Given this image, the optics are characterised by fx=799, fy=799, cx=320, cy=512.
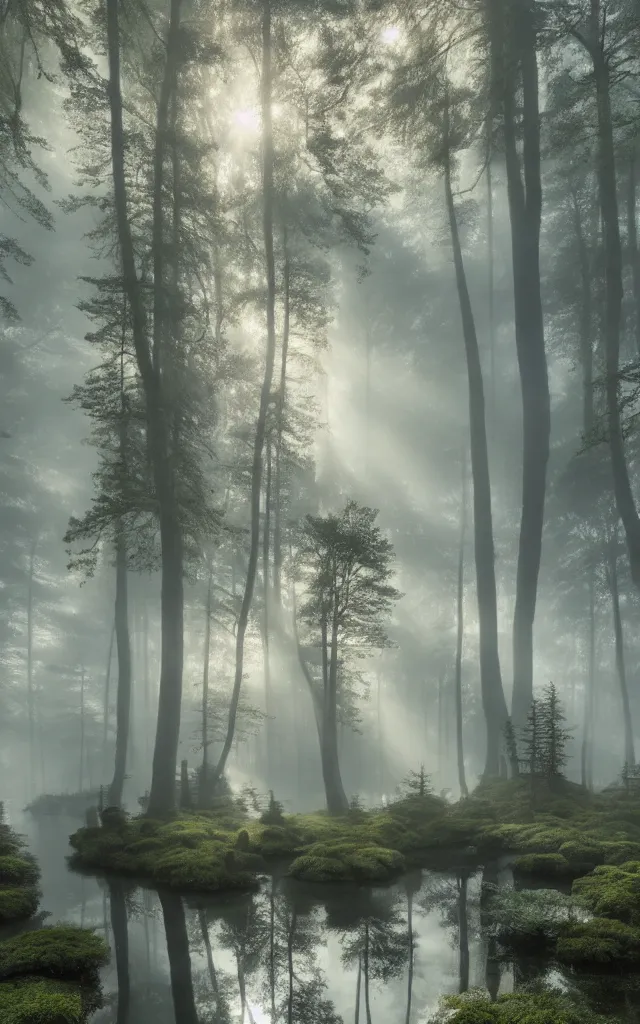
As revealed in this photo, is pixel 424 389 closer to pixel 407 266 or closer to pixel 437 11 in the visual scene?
pixel 407 266

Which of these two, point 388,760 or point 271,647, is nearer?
point 271,647

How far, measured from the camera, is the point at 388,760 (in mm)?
61000

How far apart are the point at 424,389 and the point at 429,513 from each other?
8.48 metres

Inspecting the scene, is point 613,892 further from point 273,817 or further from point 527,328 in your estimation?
point 527,328

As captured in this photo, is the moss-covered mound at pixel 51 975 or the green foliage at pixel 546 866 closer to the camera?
the moss-covered mound at pixel 51 975

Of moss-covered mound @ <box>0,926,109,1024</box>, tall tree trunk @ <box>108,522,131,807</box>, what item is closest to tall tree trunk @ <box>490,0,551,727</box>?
→ tall tree trunk @ <box>108,522,131,807</box>

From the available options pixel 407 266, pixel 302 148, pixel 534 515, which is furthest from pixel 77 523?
pixel 407 266

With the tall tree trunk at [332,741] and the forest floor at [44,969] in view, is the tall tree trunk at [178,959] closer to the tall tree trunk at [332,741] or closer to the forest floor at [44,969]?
the forest floor at [44,969]

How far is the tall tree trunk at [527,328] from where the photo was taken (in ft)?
67.6

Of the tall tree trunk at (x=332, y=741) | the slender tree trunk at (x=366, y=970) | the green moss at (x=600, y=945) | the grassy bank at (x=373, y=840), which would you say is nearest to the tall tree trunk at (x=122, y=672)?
the tall tree trunk at (x=332, y=741)

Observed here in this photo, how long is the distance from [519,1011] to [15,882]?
8707mm

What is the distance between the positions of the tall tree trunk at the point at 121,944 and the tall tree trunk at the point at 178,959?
17.1 inches

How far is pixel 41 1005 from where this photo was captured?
21.1 ft

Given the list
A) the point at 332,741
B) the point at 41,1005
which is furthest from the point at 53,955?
the point at 332,741
